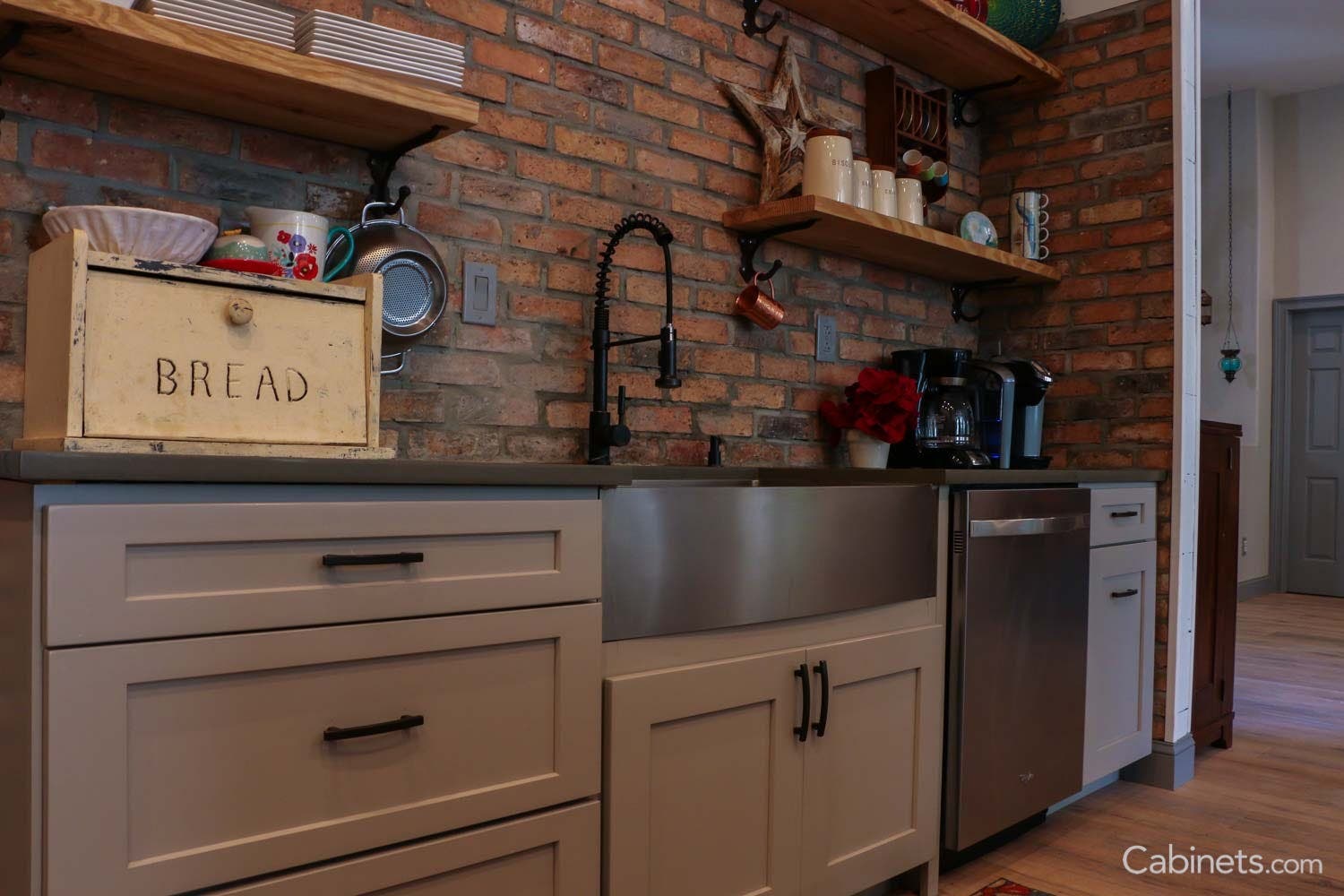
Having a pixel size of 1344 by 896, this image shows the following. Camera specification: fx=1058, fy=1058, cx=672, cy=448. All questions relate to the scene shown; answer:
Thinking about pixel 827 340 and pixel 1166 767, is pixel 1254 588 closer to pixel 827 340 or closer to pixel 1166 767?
pixel 1166 767

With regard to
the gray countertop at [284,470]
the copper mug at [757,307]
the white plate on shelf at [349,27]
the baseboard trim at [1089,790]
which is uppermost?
the white plate on shelf at [349,27]

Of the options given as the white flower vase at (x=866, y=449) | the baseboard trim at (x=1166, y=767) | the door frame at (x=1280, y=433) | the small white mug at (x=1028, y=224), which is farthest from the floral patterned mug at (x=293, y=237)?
the door frame at (x=1280, y=433)

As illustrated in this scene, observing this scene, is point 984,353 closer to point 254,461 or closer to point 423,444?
point 423,444

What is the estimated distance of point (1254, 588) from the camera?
6492 mm

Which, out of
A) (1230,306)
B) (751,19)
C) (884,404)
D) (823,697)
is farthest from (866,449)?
(1230,306)

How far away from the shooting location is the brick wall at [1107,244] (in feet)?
9.45

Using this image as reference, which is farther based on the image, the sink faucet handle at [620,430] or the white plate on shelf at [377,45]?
the sink faucet handle at [620,430]

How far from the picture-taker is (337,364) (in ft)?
4.52

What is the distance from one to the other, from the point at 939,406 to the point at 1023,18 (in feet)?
3.92

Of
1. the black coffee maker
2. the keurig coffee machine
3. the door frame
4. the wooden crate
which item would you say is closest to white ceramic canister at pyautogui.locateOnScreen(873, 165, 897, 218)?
the black coffee maker

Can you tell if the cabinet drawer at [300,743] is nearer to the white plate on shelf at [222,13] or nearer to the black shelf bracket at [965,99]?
the white plate on shelf at [222,13]

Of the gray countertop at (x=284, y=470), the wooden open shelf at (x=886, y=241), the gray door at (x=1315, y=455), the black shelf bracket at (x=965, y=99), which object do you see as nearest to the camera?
the gray countertop at (x=284, y=470)

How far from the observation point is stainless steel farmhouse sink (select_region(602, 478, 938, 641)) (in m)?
1.47

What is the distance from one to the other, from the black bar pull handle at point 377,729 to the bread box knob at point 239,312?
50 cm
